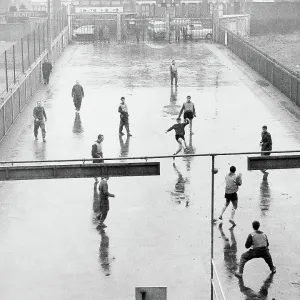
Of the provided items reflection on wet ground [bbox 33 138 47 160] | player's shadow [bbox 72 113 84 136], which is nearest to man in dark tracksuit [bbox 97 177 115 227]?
reflection on wet ground [bbox 33 138 47 160]

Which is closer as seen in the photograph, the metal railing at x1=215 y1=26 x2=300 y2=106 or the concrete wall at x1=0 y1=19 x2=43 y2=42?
the metal railing at x1=215 y1=26 x2=300 y2=106

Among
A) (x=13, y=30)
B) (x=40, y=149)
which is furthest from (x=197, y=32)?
(x=40, y=149)

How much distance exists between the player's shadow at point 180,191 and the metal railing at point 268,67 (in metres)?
12.3

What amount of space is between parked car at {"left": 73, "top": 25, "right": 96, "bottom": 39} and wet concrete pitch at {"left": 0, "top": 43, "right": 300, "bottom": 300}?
2656cm

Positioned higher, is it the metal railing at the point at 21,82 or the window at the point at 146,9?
the window at the point at 146,9

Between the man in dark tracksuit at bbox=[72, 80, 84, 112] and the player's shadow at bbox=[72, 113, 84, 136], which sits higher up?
the man in dark tracksuit at bbox=[72, 80, 84, 112]

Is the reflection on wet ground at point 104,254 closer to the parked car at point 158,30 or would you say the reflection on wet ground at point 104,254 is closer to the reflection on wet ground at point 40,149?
the reflection on wet ground at point 40,149

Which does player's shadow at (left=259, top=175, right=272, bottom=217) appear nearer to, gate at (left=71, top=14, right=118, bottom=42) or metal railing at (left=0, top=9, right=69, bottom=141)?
metal railing at (left=0, top=9, right=69, bottom=141)

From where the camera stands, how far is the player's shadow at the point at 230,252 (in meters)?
18.0

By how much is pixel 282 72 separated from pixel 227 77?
5542mm

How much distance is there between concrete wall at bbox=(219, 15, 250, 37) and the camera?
2954 inches

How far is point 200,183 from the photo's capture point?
24.4 m

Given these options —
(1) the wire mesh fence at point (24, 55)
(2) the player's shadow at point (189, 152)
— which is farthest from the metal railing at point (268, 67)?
(1) the wire mesh fence at point (24, 55)

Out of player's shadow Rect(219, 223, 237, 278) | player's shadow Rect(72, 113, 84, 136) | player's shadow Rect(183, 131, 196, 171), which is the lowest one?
player's shadow Rect(219, 223, 237, 278)
